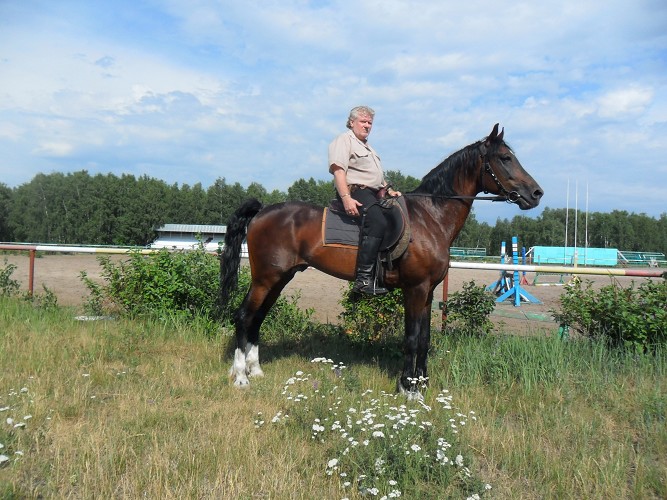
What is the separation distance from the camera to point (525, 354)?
545cm

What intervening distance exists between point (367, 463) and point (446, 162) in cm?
342

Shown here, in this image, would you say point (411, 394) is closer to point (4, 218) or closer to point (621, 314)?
point (621, 314)

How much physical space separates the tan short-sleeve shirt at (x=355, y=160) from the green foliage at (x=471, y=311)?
7.37ft

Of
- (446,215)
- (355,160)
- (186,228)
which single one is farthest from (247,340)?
(186,228)

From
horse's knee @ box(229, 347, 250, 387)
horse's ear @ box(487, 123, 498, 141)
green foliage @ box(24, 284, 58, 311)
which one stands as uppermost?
horse's ear @ box(487, 123, 498, 141)

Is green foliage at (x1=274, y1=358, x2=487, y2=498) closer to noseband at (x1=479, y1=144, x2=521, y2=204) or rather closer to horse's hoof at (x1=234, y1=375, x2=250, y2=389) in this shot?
horse's hoof at (x1=234, y1=375, x2=250, y2=389)

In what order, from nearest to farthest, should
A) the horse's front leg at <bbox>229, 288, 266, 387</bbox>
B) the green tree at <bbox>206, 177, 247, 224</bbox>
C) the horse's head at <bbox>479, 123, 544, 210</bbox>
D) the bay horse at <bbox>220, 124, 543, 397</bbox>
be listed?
the horse's head at <bbox>479, 123, 544, 210</bbox> < the bay horse at <bbox>220, 124, 543, 397</bbox> < the horse's front leg at <bbox>229, 288, 266, 387</bbox> < the green tree at <bbox>206, 177, 247, 224</bbox>

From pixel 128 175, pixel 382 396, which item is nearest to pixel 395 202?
pixel 382 396

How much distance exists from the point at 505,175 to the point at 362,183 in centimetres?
148

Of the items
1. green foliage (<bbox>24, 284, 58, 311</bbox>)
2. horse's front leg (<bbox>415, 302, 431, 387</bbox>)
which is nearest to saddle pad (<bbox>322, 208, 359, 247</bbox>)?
horse's front leg (<bbox>415, 302, 431, 387</bbox>)

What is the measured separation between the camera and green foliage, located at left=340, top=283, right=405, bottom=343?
6641mm

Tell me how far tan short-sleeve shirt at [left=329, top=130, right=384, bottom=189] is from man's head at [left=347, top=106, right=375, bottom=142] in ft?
0.25

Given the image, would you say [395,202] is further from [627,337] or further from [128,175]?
[128,175]

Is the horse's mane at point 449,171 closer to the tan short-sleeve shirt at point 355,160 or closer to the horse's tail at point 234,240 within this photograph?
the tan short-sleeve shirt at point 355,160
